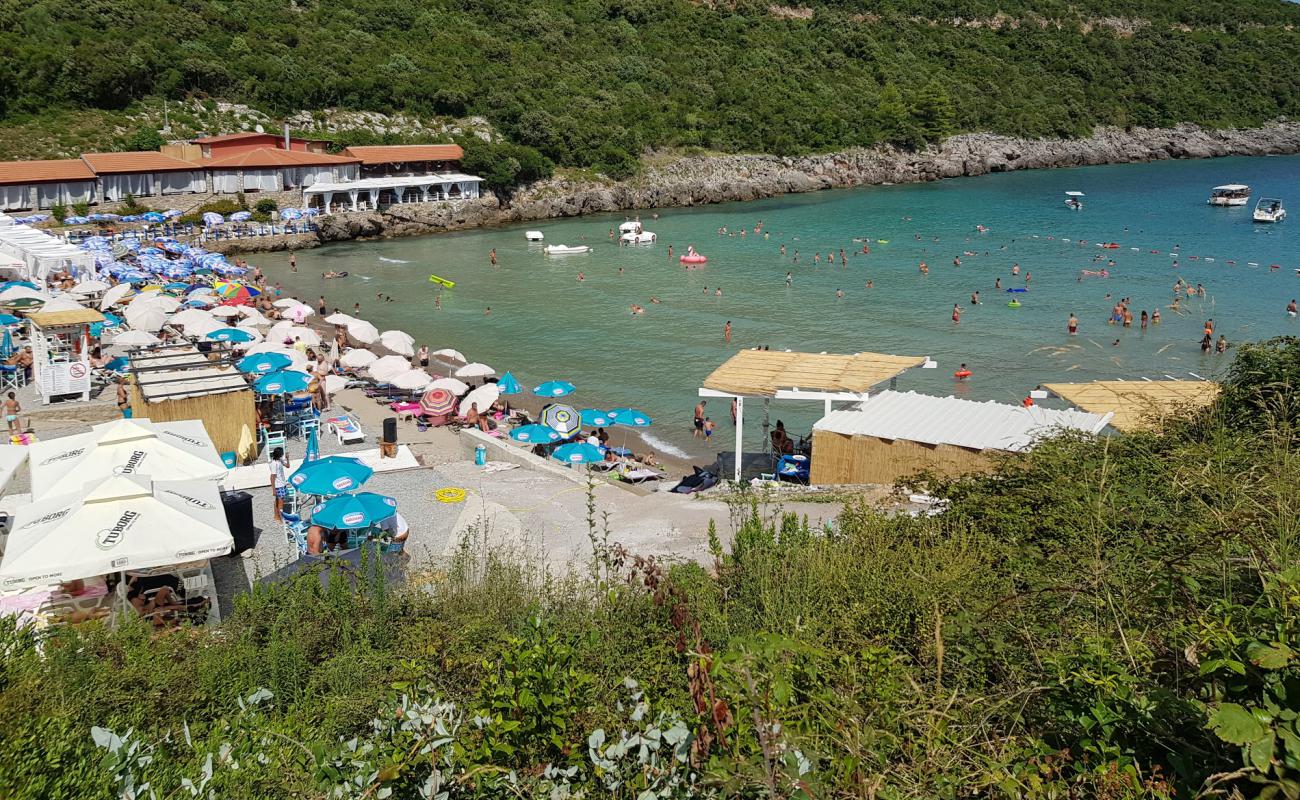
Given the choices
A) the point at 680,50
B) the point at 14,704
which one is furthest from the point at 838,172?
the point at 14,704

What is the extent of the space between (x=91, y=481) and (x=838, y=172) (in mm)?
70411

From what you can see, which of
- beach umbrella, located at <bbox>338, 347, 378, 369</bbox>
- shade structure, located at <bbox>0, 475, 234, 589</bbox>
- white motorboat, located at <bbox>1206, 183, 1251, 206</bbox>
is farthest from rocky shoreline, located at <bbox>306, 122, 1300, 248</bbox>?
shade structure, located at <bbox>0, 475, 234, 589</bbox>

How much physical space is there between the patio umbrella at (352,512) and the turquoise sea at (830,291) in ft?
34.4

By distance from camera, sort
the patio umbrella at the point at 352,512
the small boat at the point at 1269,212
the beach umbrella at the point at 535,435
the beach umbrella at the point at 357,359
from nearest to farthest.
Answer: the patio umbrella at the point at 352,512
the beach umbrella at the point at 535,435
the beach umbrella at the point at 357,359
the small boat at the point at 1269,212

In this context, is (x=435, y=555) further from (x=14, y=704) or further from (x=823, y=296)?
(x=823, y=296)

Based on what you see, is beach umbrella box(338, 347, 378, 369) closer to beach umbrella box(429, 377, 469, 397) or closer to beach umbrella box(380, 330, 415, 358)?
beach umbrella box(380, 330, 415, 358)

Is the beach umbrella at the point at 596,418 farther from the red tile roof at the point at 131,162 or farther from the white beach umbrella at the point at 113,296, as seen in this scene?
the red tile roof at the point at 131,162

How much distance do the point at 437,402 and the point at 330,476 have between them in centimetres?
802

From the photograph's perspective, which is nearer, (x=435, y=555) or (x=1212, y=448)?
(x=1212, y=448)

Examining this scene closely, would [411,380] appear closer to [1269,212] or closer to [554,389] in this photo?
[554,389]

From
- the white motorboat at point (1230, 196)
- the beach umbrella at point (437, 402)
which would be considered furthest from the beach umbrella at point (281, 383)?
the white motorboat at point (1230, 196)

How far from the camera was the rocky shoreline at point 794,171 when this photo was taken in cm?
5569

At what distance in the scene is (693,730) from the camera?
3.65 meters

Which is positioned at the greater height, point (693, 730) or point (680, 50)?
point (680, 50)
